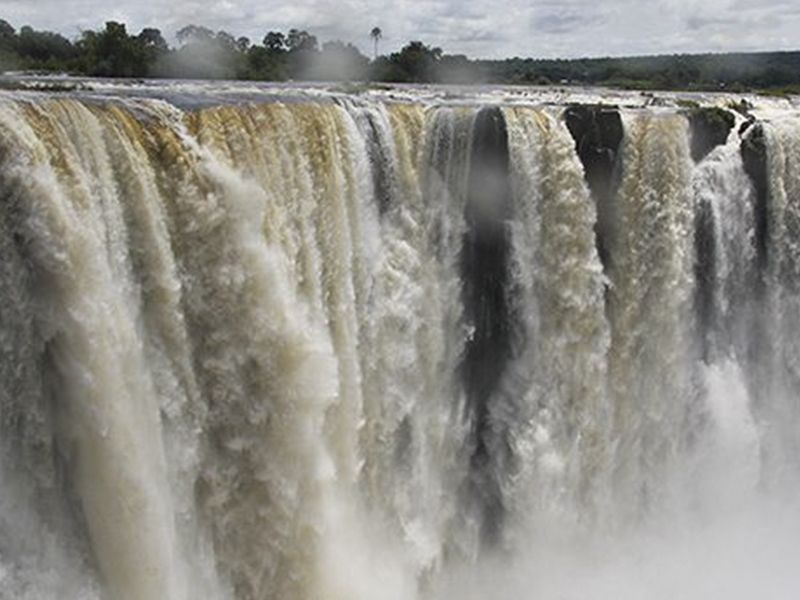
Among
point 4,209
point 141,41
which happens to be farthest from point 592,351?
point 141,41

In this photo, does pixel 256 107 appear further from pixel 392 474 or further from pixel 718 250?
pixel 718 250

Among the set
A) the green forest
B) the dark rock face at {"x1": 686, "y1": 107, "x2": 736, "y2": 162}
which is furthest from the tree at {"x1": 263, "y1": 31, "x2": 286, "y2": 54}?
the dark rock face at {"x1": 686, "y1": 107, "x2": 736, "y2": 162}

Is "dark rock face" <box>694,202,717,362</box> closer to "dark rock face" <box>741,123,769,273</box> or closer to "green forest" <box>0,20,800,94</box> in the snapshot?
"dark rock face" <box>741,123,769,273</box>

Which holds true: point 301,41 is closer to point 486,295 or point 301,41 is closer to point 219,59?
point 219,59

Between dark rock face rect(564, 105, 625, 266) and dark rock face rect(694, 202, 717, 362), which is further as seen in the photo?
dark rock face rect(694, 202, 717, 362)

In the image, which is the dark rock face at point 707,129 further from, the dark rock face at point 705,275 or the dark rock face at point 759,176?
the dark rock face at point 705,275
